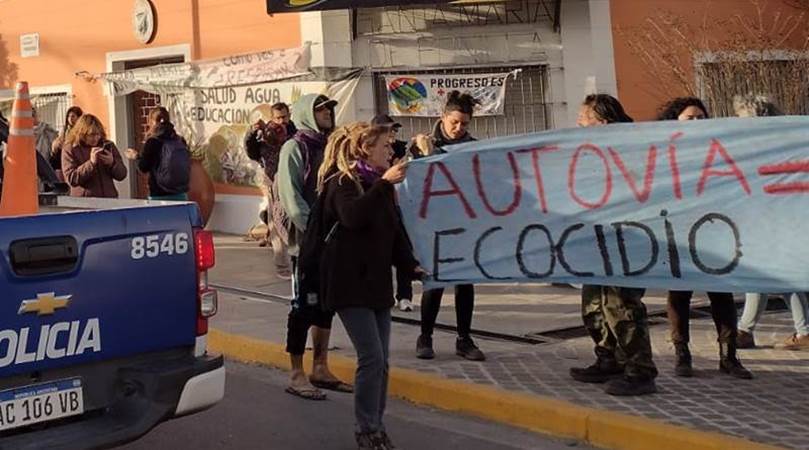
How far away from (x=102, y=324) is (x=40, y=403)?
0.40m

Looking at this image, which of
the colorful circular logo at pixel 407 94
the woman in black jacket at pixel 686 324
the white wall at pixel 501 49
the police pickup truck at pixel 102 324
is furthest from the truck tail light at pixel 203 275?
the white wall at pixel 501 49

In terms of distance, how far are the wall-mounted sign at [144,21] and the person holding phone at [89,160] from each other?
5.68 metres

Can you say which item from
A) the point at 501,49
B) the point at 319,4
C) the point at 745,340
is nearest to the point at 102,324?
the point at 745,340

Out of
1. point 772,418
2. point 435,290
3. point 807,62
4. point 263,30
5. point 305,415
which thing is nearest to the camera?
point 772,418

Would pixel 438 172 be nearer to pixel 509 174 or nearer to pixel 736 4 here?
pixel 509 174

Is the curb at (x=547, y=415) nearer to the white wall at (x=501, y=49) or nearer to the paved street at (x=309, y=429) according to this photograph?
the paved street at (x=309, y=429)

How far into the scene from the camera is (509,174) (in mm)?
6402

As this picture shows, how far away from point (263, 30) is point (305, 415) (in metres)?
8.29

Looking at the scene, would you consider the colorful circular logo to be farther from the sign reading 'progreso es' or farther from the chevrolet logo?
the chevrolet logo

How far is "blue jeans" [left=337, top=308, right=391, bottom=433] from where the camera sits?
208 inches

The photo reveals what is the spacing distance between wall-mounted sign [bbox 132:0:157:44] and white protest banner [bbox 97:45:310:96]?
48 cm

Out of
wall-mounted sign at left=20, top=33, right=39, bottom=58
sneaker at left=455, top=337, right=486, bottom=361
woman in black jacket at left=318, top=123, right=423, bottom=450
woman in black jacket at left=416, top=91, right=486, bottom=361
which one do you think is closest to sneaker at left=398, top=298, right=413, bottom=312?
woman in black jacket at left=416, top=91, right=486, bottom=361

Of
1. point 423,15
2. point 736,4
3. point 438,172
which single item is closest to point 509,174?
point 438,172

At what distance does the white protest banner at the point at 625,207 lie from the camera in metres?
5.75
